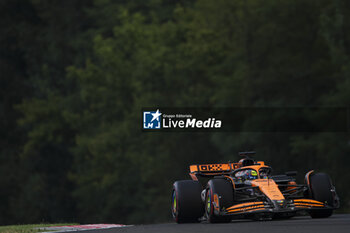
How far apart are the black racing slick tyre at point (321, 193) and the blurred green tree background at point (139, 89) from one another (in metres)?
31.2

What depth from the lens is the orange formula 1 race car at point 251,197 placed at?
18000 millimetres

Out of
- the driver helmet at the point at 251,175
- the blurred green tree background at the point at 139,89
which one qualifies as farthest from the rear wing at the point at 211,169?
the blurred green tree background at the point at 139,89

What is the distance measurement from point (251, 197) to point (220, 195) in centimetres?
109

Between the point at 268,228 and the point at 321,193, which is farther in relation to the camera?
the point at 321,193

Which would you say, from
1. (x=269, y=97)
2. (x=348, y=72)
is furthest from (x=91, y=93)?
(x=348, y=72)

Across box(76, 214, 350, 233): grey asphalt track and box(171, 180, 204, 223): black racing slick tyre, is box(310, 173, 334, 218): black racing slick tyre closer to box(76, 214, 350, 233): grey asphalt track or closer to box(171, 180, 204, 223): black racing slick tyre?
box(76, 214, 350, 233): grey asphalt track

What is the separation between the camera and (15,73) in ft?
245

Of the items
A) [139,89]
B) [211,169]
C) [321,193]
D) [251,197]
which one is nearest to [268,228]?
[251,197]

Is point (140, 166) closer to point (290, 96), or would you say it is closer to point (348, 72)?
point (290, 96)

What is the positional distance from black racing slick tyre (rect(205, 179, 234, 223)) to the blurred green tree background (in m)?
32.8

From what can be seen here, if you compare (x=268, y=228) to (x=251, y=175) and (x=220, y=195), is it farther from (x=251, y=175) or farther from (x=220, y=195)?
(x=251, y=175)

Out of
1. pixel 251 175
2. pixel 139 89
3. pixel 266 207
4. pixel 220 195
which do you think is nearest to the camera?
pixel 266 207

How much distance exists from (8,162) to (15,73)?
8119 millimetres

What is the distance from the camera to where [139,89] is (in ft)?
209
